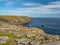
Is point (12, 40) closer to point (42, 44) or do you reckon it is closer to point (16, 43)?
point (16, 43)

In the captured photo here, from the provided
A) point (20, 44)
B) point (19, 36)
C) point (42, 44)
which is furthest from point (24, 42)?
point (19, 36)

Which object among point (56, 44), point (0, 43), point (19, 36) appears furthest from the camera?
point (19, 36)

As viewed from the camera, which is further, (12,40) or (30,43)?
(12,40)

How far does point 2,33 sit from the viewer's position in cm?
2820

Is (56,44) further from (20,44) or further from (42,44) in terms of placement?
(20,44)

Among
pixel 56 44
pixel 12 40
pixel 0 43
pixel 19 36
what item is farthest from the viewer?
pixel 19 36

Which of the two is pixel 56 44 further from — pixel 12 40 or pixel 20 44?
pixel 12 40

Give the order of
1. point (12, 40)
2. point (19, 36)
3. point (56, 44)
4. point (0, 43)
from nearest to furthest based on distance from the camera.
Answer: point (56, 44) → point (0, 43) → point (12, 40) → point (19, 36)

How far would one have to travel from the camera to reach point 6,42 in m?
23.9

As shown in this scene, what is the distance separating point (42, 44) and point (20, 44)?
3.03 metres

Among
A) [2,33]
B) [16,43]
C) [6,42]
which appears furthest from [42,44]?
[2,33]

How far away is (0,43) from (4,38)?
1604mm

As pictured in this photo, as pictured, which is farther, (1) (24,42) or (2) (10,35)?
(2) (10,35)

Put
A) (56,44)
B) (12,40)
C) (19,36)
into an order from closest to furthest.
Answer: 1. (56,44)
2. (12,40)
3. (19,36)
